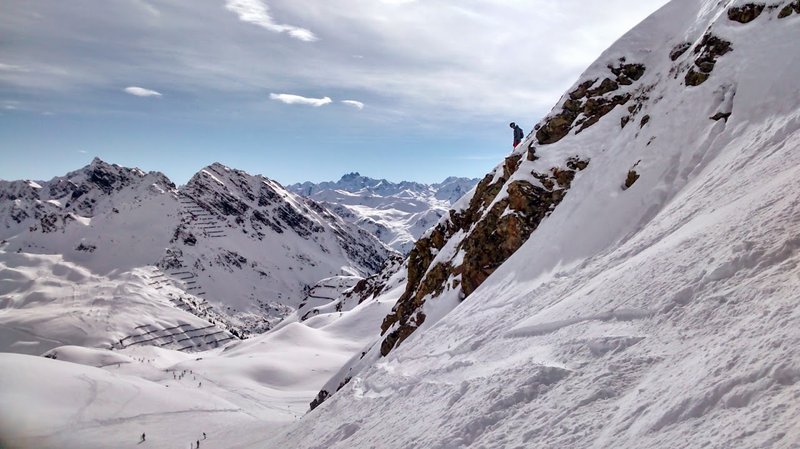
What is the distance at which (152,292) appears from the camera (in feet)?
472

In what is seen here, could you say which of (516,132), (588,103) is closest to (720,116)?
(588,103)

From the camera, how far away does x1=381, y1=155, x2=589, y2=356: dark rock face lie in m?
20.7

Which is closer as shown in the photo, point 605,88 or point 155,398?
point 605,88

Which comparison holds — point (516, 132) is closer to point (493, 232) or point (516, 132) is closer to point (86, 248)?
point (493, 232)

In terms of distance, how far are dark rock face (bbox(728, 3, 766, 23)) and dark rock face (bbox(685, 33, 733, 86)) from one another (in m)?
0.92

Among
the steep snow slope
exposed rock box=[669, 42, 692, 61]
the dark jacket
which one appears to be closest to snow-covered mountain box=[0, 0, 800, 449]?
the steep snow slope

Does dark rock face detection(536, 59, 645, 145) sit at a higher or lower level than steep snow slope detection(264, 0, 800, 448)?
higher

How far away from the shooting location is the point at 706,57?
1659 centimetres

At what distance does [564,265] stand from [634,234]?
2307 mm

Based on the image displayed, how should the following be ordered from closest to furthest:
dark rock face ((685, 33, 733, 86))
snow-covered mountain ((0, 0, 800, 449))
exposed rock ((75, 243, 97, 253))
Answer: snow-covered mountain ((0, 0, 800, 449)) → dark rock face ((685, 33, 733, 86)) → exposed rock ((75, 243, 97, 253))

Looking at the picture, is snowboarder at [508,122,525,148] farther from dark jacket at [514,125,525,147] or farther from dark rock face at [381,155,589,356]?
dark rock face at [381,155,589,356]

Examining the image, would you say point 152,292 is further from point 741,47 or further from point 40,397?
point 741,47

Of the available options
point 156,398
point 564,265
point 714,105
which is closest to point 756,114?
point 714,105

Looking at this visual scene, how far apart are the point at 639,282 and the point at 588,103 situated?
16532 mm
